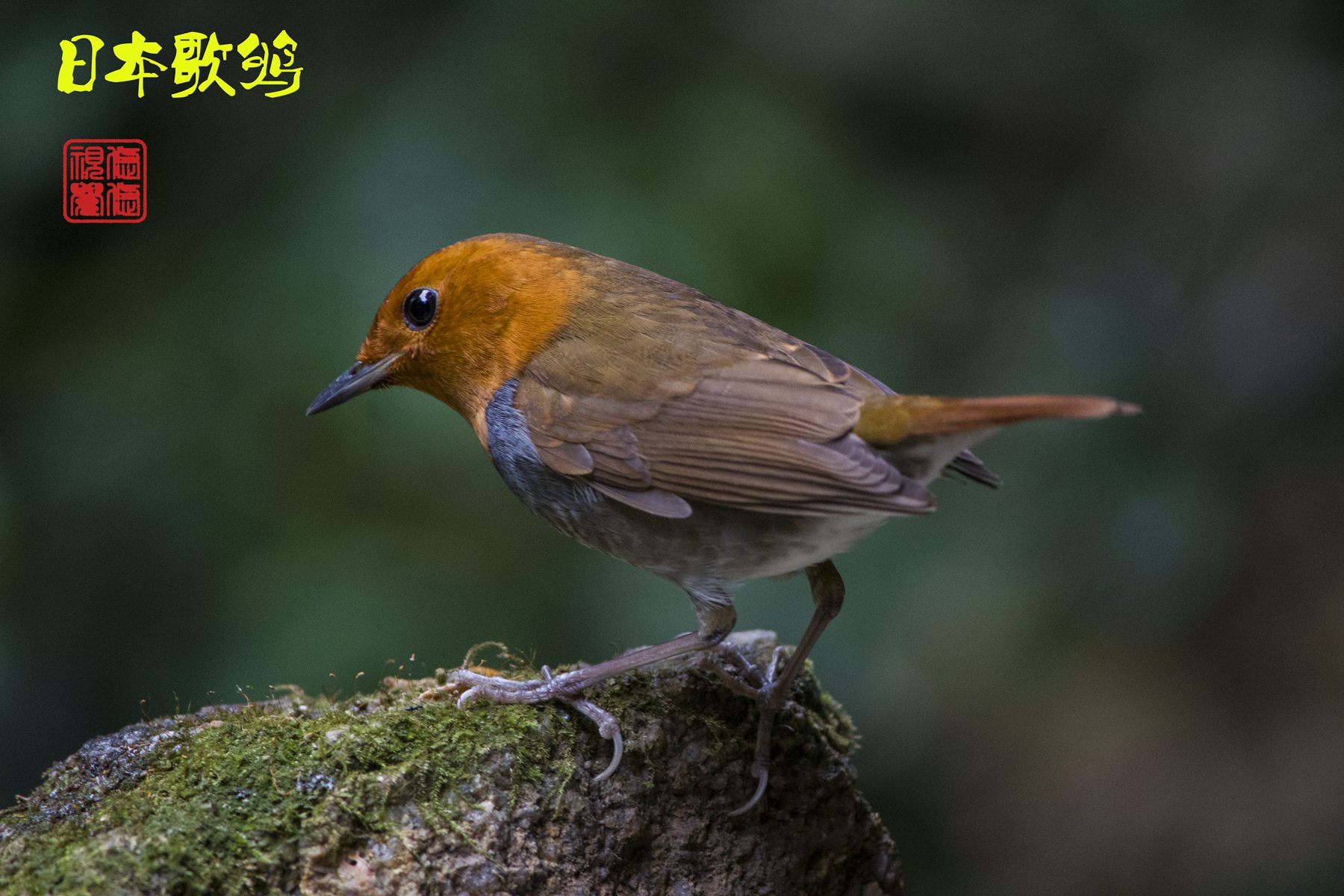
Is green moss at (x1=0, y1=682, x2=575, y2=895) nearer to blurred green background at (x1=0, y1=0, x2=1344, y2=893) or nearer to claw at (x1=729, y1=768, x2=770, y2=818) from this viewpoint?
claw at (x1=729, y1=768, x2=770, y2=818)

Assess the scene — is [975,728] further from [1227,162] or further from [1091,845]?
[1227,162]

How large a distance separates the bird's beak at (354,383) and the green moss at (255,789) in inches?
35.7

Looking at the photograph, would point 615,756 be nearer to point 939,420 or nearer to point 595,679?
point 595,679

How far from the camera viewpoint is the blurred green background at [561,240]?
4062mm

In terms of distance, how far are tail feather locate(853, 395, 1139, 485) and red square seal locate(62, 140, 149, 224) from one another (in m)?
2.79

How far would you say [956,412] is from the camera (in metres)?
2.71

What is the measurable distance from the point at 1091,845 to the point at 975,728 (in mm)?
1135

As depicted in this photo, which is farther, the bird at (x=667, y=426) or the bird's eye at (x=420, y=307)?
the bird's eye at (x=420, y=307)

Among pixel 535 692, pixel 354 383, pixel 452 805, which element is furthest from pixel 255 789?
pixel 354 383

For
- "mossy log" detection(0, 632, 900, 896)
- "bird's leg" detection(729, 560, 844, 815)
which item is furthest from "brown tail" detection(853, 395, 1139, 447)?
"mossy log" detection(0, 632, 900, 896)

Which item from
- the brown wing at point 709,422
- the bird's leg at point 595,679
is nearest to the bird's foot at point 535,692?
the bird's leg at point 595,679

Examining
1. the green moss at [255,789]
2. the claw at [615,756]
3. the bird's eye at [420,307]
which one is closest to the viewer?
the green moss at [255,789]

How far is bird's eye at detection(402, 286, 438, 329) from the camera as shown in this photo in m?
3.44

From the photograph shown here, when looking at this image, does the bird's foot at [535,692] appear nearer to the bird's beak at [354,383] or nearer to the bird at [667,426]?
the bird at [667,426]
